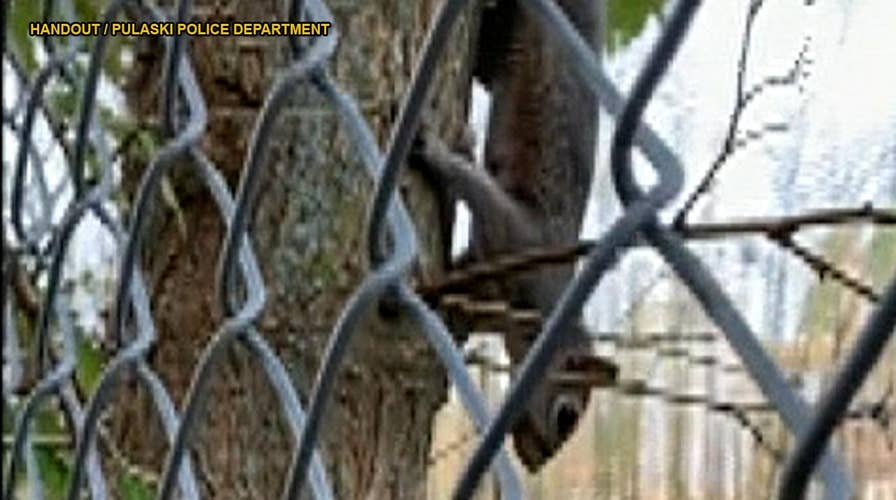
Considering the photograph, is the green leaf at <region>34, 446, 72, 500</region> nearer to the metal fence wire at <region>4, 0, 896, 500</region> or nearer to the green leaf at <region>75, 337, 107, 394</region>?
the green leaf at <region>75, 337, 107, 394</region>

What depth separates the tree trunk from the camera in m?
1.14

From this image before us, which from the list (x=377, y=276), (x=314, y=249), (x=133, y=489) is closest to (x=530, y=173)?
(x=314, y=249)

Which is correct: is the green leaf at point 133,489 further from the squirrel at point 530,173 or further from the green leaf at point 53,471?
the squirrel at point 530,173

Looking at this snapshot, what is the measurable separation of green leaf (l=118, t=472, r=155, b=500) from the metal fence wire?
162mm

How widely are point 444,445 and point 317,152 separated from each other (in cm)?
35

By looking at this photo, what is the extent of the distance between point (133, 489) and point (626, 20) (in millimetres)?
473

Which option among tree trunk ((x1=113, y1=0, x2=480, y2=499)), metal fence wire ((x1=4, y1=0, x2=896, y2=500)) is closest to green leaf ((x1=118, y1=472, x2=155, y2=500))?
tree trunk ((x1=113, y1=0, x2=480, y2=499))

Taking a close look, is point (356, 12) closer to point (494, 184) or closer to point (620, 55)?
point (494, 184)

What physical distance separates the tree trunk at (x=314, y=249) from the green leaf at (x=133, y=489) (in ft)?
0.13

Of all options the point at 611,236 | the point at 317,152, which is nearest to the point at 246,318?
the point at 611,236

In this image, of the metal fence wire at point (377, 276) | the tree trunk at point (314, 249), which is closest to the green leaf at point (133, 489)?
the tree trunk at point (314, 249)

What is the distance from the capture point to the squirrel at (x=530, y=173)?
3.80 ft

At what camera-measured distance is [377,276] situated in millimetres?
542

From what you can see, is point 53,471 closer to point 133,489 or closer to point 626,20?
point 133,489
